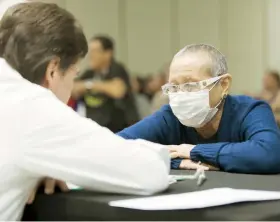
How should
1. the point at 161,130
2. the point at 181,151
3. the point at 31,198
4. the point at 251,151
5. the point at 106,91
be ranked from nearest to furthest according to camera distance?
1. the point at 31,198
2. the point at 251,151
3. the point at 181,151
4. the point at 161,130
5. the point at 106,91

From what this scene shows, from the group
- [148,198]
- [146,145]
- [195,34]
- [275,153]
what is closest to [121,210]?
[148,198]

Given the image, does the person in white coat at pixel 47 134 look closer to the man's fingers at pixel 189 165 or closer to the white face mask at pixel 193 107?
the man's fingers at pixel 189 165

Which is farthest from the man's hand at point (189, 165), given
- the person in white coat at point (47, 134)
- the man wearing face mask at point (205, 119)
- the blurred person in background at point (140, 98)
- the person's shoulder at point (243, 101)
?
the blurred person in background at point (140, 98)

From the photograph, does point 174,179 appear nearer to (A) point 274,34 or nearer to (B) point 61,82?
(B) point 61,82

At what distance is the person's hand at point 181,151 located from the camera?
1.98 meters

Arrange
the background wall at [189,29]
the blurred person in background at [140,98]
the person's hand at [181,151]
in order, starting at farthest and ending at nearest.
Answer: the background wall at [189,29] < the blurred person in background at [140,98] < the person's hand at [181,151]

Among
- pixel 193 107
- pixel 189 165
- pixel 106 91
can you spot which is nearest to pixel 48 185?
pixel 189 165

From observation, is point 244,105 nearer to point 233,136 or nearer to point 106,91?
point 233,136

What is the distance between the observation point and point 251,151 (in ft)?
6.10

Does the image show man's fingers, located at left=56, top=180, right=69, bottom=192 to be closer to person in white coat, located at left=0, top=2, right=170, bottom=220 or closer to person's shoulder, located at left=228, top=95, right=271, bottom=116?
person in white coat, located at left=0, top=2, right=170, bottom=220

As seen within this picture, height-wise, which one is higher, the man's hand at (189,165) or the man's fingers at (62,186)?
the man's fingers at (62,186)

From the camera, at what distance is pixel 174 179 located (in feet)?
5.33

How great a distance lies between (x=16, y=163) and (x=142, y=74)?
7382mm

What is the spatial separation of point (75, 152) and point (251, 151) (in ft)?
2.26
